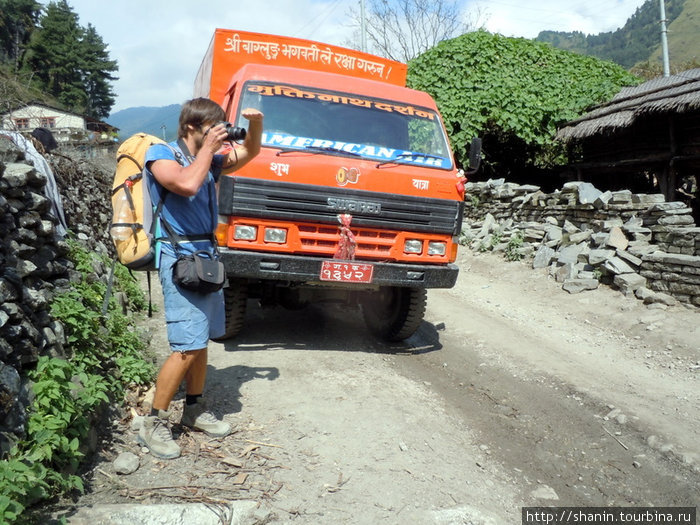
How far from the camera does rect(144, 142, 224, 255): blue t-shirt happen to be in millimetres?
2939

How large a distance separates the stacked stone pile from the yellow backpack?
21.2 feet

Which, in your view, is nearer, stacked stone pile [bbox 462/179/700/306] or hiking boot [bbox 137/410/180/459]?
hiking boot [bbox 137/410/180/459]

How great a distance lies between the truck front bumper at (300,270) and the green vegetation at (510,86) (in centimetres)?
920

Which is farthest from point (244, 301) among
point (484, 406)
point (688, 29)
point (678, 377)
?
point (688, 29)

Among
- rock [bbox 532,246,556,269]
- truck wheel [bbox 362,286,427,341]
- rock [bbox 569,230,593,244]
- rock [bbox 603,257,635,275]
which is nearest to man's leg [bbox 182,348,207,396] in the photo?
truck wheel [bbox 362,286,427,341]

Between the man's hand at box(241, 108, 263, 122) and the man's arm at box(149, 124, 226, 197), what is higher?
the man's hand at box(241, 108, 263, 122)

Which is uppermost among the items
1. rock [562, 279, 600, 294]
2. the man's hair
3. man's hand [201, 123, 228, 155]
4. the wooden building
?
the wooden building

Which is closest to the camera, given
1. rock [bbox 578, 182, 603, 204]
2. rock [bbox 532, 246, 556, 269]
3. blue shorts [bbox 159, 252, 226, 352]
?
blue shorts [bbox 159, 252, 226, 352]

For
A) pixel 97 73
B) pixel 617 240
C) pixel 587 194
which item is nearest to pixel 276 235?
pixel 617 240

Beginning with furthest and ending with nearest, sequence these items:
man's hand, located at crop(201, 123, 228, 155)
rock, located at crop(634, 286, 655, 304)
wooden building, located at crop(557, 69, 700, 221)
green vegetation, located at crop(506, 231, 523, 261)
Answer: wooden building, located at crop(557, 69, 700, 221) < green vegetation, located at crop(506, 231, 523, 261) < rock, located at crop(634, 286, 655, 304) < man's hand, located at crop(201, 123, 228, 155)

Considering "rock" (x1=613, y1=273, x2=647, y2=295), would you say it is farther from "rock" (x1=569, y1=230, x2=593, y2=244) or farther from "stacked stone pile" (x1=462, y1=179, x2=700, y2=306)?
"rock" (x1=569, y1=230, x2=593, y2=244)

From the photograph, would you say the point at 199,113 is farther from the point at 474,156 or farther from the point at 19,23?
the point at 19,23

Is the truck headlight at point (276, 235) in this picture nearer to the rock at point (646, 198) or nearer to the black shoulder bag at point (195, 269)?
the black shoulder bag at point (195, 269)

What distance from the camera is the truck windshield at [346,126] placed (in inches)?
190
